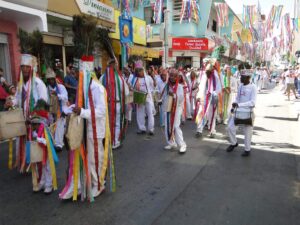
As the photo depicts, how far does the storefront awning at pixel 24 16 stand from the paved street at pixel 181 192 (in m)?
4.60

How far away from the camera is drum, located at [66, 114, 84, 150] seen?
3.49 meters

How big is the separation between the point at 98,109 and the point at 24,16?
7.70m

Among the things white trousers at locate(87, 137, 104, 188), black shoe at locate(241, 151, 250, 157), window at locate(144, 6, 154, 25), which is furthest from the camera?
window at locate(144, 6, 154, 25)

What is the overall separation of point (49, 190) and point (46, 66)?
8.66 ft

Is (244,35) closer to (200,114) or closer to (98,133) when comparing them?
(200,114)

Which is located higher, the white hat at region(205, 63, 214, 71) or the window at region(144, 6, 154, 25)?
the window at region(144, 6, 154, 25)

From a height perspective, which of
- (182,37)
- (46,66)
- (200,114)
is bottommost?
(200,114)

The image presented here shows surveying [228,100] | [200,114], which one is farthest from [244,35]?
[200,114]

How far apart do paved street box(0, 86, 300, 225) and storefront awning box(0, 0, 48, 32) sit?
460 cm

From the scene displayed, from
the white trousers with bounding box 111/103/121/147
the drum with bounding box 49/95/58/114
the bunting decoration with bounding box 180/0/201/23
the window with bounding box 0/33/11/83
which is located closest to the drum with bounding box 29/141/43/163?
the drum with bounding box 49/95/58/114

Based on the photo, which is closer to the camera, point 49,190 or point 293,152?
point 49,190

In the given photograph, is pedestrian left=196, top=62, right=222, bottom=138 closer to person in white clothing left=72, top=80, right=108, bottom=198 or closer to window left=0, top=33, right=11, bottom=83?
person in white clothing left=72, top=80, right=108, bottom=198

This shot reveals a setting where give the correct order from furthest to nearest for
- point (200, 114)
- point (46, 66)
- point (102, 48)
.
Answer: point (200, 114)
point (46, 66)
point (102, 48)

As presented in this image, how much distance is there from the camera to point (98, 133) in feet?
12.4
